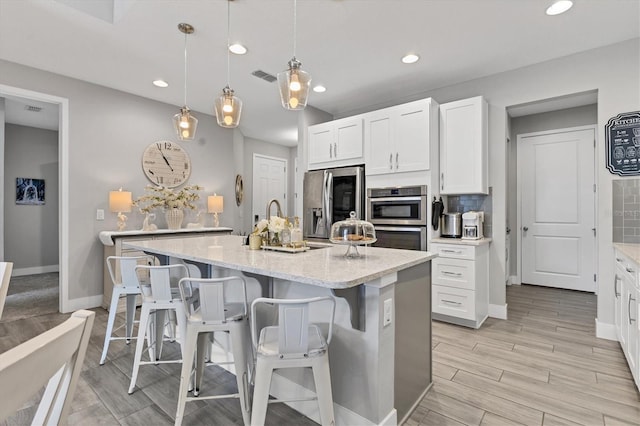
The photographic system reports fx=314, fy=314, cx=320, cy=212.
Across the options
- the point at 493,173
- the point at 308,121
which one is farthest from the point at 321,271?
the point at 308,121

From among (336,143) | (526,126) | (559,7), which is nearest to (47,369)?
(559,7)

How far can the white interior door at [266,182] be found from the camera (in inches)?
269

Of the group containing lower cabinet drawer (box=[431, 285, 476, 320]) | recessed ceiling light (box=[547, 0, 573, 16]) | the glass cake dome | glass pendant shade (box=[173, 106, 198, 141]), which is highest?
recessed ceiling light (box=[547, 0, 573, 16])

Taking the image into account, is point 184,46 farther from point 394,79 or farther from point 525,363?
point 525,363

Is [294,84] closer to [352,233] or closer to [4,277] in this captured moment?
[352,233]

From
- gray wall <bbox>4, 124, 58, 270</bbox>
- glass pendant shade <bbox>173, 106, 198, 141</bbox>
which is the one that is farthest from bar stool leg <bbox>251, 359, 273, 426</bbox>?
gray wall <bbox>4, 124, 58, 270</bbox>

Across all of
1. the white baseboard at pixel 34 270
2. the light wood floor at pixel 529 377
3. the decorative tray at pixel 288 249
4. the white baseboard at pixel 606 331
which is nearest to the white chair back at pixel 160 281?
the decorative tray at pixel 288 249

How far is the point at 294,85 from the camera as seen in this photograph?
2.01 meters

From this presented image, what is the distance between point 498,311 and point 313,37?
343 centimetres

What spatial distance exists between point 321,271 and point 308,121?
3582 millimetres

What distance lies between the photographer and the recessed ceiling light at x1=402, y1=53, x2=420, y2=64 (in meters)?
3.14

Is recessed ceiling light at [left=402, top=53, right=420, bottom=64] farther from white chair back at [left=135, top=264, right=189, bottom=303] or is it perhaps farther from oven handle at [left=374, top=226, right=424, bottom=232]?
white chair back at [left=135, top=264, right=189, bottom=303]

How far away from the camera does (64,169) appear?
3.65m

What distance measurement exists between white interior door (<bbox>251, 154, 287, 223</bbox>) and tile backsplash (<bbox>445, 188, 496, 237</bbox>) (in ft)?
13.7
